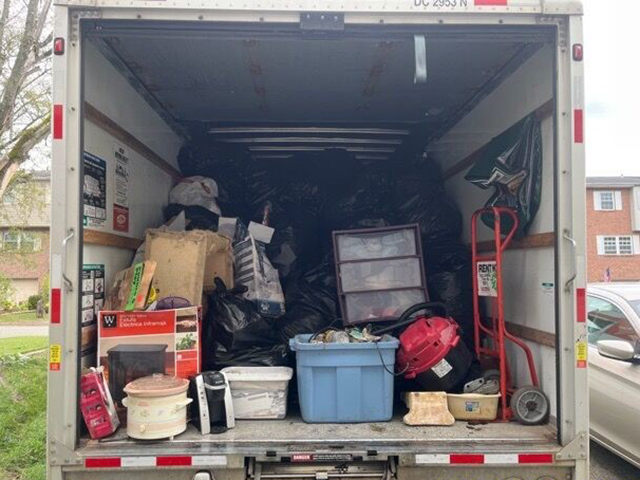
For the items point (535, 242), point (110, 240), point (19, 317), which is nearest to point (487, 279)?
point (535, 242)

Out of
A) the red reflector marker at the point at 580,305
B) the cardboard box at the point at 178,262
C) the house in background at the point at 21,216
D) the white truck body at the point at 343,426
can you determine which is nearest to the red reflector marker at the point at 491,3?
the white truck body at the point at 343,426

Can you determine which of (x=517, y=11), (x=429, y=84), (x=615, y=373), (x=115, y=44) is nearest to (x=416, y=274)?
(x=429, y=84)

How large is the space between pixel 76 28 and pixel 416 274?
233 centimetres

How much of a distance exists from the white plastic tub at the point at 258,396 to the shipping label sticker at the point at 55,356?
2.58ft

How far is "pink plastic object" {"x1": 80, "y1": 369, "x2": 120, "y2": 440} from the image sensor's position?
2213mm

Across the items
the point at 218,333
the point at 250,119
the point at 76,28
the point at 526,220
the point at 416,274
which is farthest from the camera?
the point at 250,119

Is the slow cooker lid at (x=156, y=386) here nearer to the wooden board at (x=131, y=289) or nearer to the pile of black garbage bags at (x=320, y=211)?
the wooden board at (x=131, y=289)

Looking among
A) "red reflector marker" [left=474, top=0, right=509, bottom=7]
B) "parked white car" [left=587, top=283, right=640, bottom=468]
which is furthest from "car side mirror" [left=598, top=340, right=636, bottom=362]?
"red reflector marker" [left=474, top=0, right=509, bottom=7]

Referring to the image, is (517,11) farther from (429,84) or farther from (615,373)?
(615,373)

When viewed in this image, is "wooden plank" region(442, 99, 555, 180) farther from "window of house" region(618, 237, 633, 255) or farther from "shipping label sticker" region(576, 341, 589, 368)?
"window of house" region(618, 237, 633, 255)

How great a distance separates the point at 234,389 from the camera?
2.58 m

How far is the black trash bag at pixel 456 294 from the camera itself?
11.7 feet

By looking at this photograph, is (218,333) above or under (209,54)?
under

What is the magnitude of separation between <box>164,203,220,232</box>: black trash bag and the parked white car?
9.25 ft
